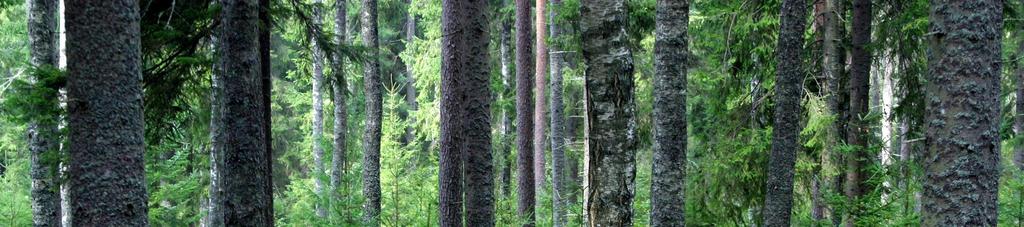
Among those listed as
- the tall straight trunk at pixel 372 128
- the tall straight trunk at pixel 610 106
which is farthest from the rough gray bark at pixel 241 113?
the tall straight trunk at pixel 372 128

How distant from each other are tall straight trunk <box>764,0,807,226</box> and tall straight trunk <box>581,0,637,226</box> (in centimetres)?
364

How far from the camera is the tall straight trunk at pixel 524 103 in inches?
609

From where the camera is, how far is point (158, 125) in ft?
31.8

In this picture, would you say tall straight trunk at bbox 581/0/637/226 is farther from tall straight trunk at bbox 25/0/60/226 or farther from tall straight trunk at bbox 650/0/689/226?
tall straight trunk at bbox 25/0/60/226

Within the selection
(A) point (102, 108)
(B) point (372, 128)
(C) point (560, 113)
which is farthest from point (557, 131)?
(A) point (102, 108)

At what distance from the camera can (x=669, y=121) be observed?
9.34 meters

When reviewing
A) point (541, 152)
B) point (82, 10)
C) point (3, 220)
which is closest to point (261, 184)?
point (82, 10)

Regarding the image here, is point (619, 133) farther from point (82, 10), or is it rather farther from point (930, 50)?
point (82, 10)

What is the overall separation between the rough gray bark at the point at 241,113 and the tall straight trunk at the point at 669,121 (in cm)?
424

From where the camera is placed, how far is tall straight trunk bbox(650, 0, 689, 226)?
29.9ft

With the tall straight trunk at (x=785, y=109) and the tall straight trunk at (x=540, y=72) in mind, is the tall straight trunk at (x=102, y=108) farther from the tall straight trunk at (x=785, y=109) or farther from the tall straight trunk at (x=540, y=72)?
the tall straight trunk at (x=540, y=72)

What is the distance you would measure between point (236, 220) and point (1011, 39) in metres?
22.0

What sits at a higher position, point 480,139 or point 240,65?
point 240,65

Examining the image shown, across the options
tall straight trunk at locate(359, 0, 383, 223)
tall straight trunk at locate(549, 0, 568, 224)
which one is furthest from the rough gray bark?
tall straight trunk at locate(549, 0, 568, 224)
